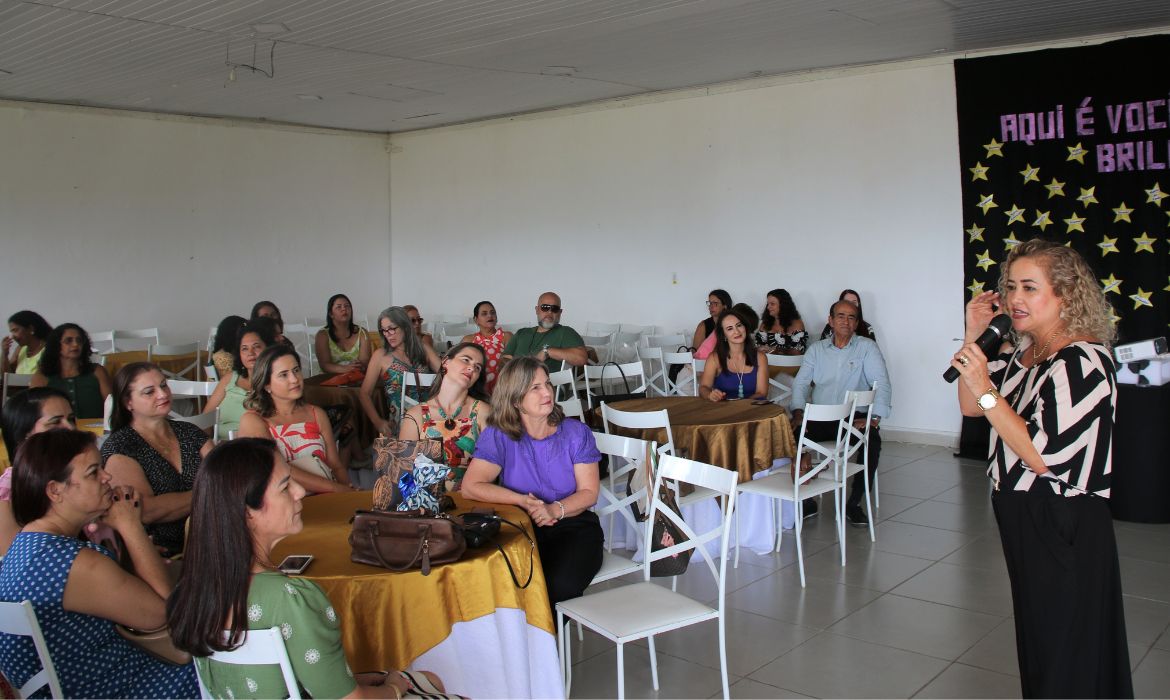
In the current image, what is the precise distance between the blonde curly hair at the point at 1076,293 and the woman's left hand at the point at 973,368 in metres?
0.25

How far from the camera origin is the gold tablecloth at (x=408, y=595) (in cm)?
263

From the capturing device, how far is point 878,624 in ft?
13.1

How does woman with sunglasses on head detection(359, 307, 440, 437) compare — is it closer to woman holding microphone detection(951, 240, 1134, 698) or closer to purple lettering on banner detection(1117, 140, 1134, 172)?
woman holding microphone detection(951, 240, 1134, 698)

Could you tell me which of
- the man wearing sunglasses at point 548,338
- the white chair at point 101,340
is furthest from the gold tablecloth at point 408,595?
the white chair at point 101,340

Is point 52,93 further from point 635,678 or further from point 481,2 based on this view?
point 635,678

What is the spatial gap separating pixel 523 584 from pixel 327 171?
364 inches

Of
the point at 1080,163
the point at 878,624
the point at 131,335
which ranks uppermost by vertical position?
the point at 1080,163

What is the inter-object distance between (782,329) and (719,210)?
1.44 metres

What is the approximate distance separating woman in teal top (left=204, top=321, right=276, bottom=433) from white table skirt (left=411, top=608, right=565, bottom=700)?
2274mm

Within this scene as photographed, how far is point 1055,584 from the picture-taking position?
7.78 ft

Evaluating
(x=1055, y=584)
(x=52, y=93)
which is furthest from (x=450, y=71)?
(x=1055, y=584)

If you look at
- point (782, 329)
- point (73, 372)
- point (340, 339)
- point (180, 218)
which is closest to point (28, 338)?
point (73, 372)

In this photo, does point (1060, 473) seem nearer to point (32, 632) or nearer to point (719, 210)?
point (32, 632)

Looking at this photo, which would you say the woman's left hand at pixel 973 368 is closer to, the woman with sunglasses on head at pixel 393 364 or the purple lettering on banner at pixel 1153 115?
the woman with sunglasses on head at pixel 393 364
